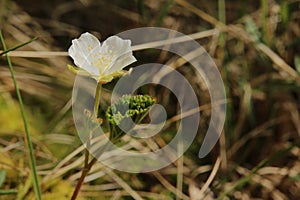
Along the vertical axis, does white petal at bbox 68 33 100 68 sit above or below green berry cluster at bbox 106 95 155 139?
above

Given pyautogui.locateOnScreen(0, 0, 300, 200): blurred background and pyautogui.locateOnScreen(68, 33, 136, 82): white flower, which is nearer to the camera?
pyautogui.locateOnScreen(68, 33, 136, 82): white flower

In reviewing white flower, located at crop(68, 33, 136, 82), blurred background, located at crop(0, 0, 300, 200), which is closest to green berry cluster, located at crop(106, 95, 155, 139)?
white flower, located at crop(68, 33, 136, 82)

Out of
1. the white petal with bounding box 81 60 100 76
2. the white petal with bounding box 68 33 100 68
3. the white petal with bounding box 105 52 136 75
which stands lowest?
the white petal with bounding box 81 60 100 76

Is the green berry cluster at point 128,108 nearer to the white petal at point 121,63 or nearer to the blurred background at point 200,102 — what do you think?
the white petal at point 121,63

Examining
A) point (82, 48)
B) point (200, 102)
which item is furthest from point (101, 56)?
point (200, 102)

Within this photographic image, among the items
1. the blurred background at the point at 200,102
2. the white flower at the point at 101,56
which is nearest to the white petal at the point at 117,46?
the white flower at the point at 101,56

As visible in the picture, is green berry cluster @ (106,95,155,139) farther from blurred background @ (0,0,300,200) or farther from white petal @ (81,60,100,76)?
blurred background @ (0,0,300,200)

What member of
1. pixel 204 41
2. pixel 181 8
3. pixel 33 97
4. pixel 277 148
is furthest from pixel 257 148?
pixel 33 97
